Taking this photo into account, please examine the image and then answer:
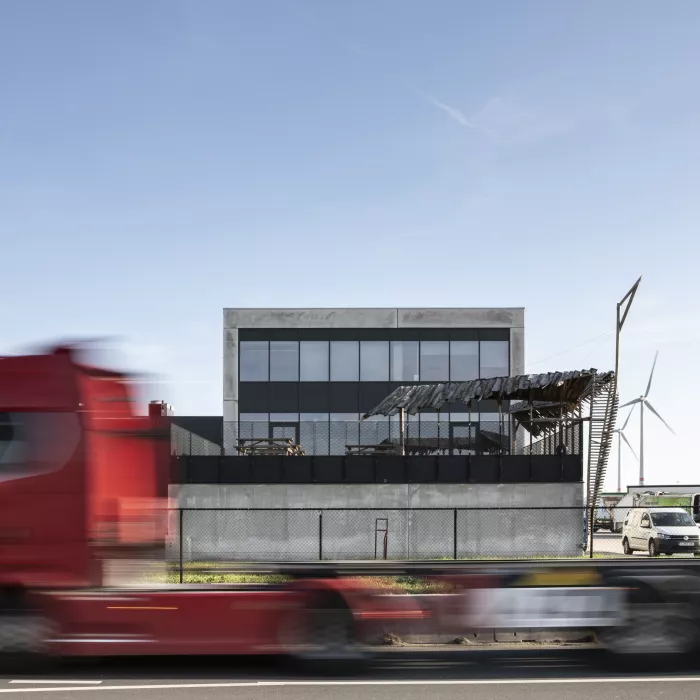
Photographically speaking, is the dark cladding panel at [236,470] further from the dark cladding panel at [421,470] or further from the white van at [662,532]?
the white van at [662,532]

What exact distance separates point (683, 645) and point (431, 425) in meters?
26.8

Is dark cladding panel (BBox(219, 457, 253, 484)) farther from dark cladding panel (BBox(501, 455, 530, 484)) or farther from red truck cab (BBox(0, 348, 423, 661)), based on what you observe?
red truck cab (BBox(0, 348, 423, 661))

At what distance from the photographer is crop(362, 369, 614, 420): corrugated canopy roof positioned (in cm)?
3469

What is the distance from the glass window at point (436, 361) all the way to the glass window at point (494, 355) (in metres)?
1.91

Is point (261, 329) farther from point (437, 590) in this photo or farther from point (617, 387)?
point (437, 590)

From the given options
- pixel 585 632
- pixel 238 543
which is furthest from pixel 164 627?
pixel 238 543

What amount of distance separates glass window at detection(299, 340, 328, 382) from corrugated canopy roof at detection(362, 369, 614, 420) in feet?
48.1

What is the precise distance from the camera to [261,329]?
176ft

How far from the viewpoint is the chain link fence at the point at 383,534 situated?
33438 mm

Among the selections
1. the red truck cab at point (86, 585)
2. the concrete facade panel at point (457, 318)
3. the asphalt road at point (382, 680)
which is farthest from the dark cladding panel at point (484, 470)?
the red truck cab at point (86, 585)

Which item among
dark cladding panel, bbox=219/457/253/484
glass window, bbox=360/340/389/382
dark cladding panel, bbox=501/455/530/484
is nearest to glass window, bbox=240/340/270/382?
glass window, bbox=360/340/389/382

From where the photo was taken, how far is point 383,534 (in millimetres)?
34438

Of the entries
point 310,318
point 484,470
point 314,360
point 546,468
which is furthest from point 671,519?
point 310,318

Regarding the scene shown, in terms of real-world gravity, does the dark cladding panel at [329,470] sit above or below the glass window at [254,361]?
below
